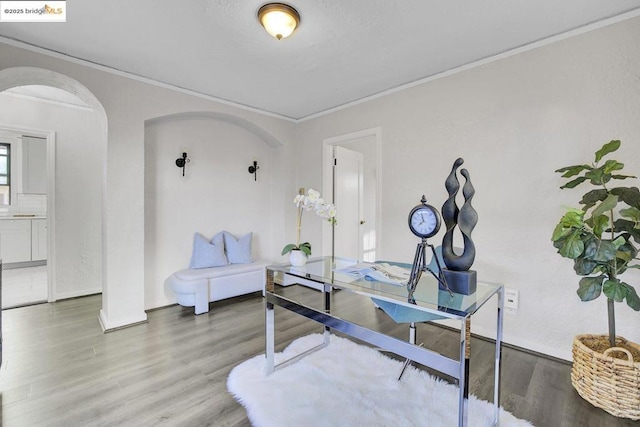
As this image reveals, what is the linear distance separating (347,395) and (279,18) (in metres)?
2.46

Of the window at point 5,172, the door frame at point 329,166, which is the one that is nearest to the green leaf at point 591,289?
the door frame at point 329,166

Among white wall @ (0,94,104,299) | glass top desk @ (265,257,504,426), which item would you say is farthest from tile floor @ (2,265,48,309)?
glass top desk @ (265,257,504,426)

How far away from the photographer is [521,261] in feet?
7.73

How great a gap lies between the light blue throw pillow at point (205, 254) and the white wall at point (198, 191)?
0.39 feet

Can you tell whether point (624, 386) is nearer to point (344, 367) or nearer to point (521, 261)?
point (521, 261)

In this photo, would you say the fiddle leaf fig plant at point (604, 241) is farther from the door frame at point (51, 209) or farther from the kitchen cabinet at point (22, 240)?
the kitchen cabinet at point (22, 240)

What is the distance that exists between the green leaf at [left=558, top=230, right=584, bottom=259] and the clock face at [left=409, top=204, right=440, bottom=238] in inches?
36.7

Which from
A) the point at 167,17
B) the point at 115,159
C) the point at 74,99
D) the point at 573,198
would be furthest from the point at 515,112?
the point at 74,99

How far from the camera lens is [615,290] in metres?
1.60

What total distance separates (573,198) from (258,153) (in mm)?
3648

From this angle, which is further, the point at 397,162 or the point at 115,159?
the point at 397,162

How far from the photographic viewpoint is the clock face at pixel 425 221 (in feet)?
4.50

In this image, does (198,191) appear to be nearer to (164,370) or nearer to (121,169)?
(121,169)

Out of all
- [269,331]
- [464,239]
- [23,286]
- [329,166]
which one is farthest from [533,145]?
[23,286]
